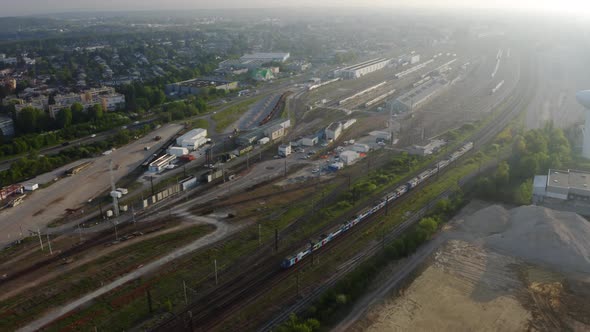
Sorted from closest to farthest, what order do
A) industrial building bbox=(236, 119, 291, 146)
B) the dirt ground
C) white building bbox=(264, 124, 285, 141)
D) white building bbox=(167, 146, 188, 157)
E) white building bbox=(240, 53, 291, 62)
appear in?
the dirt ground
white building bbox=(167, 146, 188, 157)
industrial building bbox=(236, 119, 291, 146)
white building bbox=(264, 124, 285, 141)
white building bbox=(240, 53, 291, 62)

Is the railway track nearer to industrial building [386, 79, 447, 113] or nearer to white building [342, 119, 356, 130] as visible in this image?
white building [342, 119, 356, 130]

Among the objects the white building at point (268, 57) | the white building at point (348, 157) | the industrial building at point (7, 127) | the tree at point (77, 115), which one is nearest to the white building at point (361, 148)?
the white building at point (348, 157)

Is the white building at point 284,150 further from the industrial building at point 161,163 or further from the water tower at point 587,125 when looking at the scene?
the water tower at point 587,125

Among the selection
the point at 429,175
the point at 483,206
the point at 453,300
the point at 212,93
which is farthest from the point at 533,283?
the point at 212,93

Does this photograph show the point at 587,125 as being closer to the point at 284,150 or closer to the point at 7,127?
the point at 284,150

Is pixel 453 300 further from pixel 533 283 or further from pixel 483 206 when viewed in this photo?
pixel 483 206

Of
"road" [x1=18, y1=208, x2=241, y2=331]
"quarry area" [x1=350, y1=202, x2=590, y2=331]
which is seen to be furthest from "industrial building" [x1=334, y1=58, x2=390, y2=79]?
"road" [x1=18, y1=208, x2=241, y2=331]
